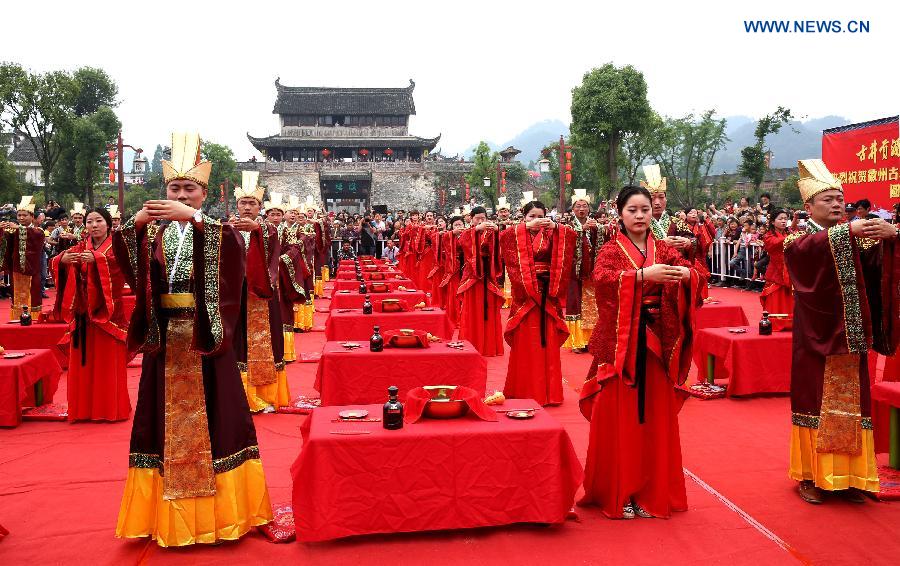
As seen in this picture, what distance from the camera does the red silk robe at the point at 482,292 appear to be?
8.43 m

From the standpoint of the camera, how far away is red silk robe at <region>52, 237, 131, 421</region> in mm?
6094

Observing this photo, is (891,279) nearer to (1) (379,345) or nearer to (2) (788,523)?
(2) (788,523)

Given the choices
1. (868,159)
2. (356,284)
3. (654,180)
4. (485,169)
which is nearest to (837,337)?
(654,180)

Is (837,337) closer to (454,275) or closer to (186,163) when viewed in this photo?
(186,163)

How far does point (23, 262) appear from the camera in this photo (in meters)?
11.1

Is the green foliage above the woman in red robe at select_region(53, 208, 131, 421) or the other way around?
above

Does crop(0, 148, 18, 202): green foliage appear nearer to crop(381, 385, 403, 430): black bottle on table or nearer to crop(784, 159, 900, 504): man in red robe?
crop(381, 385, 403, 430): black bottle on table

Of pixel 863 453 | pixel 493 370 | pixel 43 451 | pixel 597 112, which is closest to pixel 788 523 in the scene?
pixel 863 453

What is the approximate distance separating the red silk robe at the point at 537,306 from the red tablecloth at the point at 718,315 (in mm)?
3001

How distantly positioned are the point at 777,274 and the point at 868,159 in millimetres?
10293

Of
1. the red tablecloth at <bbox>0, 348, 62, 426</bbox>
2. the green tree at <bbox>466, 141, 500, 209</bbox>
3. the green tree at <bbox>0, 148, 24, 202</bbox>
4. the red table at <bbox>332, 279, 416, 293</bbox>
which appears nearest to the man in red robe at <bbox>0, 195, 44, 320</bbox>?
the red table at <bbox>332, 279, 416, 293</bbox>

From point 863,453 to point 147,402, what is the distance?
13.2 ft

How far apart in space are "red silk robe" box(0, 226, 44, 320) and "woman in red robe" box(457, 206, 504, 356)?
7229mm

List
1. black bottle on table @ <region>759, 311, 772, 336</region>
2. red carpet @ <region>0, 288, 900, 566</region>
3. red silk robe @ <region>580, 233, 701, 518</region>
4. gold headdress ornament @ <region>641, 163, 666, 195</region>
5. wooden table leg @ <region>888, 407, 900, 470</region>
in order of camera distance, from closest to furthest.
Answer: red carpet @ <region>0, 288, 900, 566</region> → red silk robe @ <region>580, 233, 701, 518</region> → wooden table leg @ <region>888, 407, 900, 470</region> → gold headdress ornament @ <region>641, 163, 666, 195</region> → black bottle on table @ <region>759, 311, 772, 336</region>
